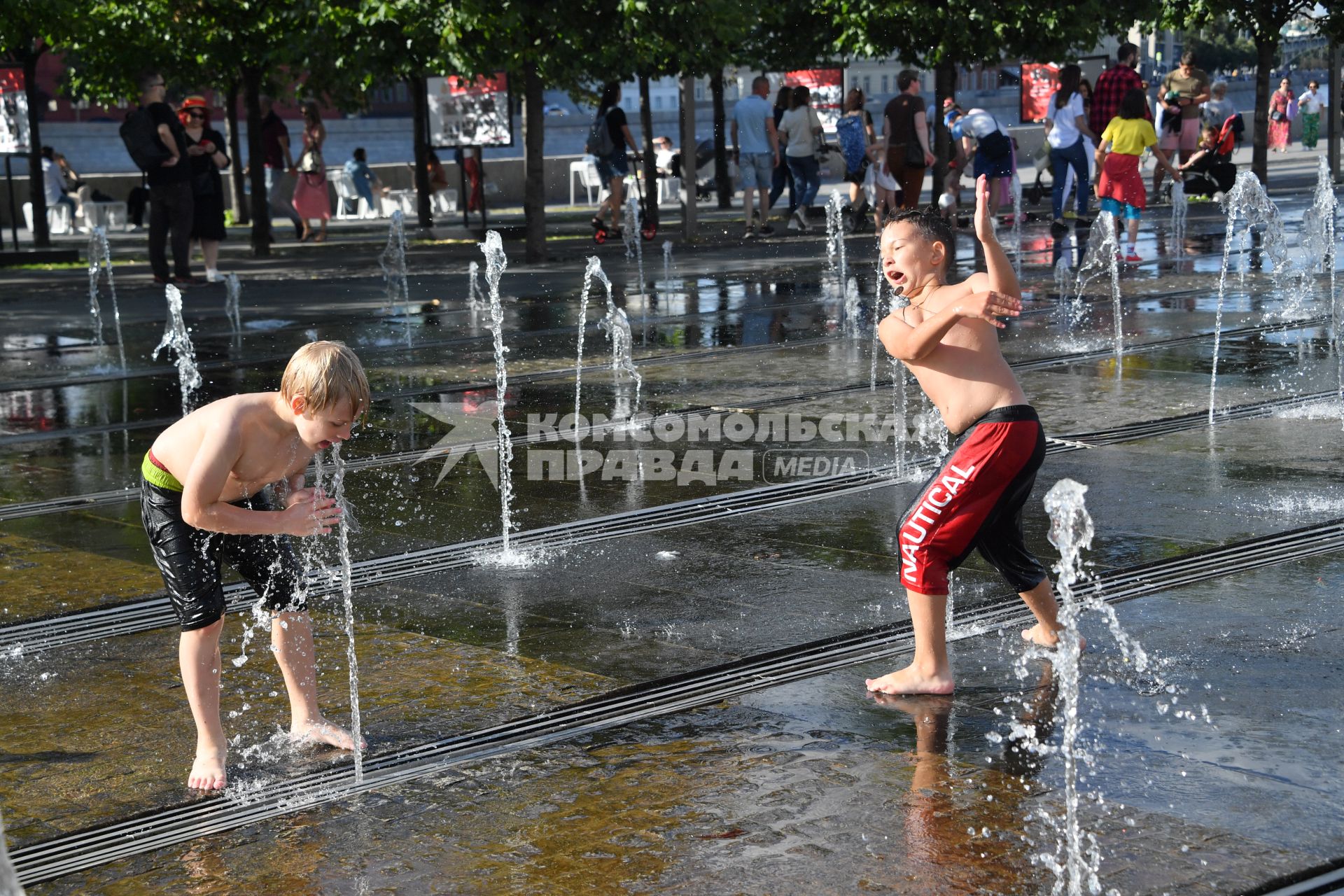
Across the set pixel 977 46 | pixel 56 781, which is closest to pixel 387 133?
pixel 977 46

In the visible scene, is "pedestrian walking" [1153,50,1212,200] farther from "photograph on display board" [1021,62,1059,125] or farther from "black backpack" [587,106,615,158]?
"black backpack" [587,106,615,158]

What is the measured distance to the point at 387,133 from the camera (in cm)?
3928

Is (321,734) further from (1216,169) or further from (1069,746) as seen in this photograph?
(1216,169)

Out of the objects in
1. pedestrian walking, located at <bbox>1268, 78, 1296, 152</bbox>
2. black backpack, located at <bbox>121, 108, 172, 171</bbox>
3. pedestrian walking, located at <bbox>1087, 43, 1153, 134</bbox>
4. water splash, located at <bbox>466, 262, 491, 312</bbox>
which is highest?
pedestrian walking, located at <bbox>1268, 78, 1296, 152</bbox>

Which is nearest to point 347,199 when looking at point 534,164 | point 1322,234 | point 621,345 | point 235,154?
point 235,154

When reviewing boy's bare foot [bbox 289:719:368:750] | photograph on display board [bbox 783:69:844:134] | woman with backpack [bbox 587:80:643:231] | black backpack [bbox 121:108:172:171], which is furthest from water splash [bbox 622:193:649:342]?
boy's bare foot [bbox 289:719:368:750]

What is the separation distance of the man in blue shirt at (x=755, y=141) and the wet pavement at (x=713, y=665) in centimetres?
1000

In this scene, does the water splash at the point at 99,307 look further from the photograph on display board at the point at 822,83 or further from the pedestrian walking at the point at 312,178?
the photograph on display board at the point at 822,83

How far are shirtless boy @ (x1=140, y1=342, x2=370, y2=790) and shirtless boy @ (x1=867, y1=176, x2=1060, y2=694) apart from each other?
1381 millimetres

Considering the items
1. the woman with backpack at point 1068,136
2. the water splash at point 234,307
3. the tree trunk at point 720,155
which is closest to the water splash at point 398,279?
the water splash at point 234,307

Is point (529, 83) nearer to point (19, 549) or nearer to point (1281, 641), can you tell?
point (19, 549)

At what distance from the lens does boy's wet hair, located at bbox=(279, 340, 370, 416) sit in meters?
3.52

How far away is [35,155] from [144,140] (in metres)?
5.22

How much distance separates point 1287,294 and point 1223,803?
382 inches
